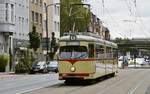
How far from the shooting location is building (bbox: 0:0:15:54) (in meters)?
67.1

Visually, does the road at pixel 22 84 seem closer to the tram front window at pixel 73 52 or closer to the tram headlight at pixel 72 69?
the tram headlight at pixel 72 69

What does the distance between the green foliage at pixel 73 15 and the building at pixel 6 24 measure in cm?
4383

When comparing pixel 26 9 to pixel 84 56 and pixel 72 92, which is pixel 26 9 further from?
pixel 72 92

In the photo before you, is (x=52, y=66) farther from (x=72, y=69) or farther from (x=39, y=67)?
(x=72, y=69)

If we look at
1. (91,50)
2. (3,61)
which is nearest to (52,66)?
(3,61)

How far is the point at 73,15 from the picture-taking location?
116m

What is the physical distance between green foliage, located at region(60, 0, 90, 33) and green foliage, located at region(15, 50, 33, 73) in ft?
154

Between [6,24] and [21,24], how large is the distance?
8.94 m

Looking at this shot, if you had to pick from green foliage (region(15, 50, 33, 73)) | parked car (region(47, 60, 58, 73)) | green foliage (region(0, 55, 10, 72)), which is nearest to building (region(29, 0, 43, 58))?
green foliage (region(15, 50, 33, 73))

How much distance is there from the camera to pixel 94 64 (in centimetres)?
3347

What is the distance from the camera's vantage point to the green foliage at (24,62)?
63900mm

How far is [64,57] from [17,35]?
140 feet

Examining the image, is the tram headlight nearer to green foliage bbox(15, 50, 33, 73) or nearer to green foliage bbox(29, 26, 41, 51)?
green foliage bbox(15, 50, 33, 73)

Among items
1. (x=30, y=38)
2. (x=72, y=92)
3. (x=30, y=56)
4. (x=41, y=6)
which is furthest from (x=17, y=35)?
(x=72, y=92)
